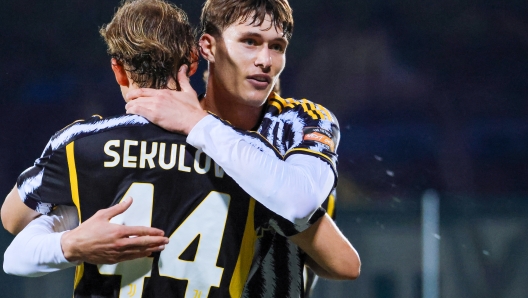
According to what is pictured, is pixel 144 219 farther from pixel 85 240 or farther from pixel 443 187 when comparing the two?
pixel 443 187

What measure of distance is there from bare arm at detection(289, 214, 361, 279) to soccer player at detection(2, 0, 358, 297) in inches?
1.3

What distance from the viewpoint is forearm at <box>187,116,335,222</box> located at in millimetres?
1351

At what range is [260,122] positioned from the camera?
169 centimetres

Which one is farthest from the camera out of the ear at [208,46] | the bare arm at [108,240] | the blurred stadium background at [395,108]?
the blurred stadium background at [395,108]

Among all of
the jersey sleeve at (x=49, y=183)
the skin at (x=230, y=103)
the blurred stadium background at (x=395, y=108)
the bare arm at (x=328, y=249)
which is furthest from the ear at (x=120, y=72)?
the blurred stadium background at (x=395, y=108)

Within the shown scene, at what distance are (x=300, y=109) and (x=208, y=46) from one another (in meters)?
0.32

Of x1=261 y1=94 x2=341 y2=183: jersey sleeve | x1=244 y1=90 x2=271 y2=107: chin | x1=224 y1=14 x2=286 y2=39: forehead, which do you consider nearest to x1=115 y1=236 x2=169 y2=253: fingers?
x1=261 y1=94 x2=341 y2=183: jersey sleeve

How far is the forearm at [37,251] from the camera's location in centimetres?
136

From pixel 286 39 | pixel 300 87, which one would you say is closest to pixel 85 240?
pixel 286 39

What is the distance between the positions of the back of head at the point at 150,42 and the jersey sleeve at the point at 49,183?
25cm

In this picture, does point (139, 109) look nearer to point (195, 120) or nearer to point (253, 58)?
point (195, 120)

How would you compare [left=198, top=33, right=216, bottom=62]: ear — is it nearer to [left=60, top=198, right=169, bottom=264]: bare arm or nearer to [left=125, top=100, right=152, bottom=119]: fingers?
[left=125, top=100, right=152, bottom=119]: fingers

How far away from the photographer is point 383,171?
4.89m

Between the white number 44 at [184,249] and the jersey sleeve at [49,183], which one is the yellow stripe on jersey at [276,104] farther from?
the jersey sleeve at [49,183]
